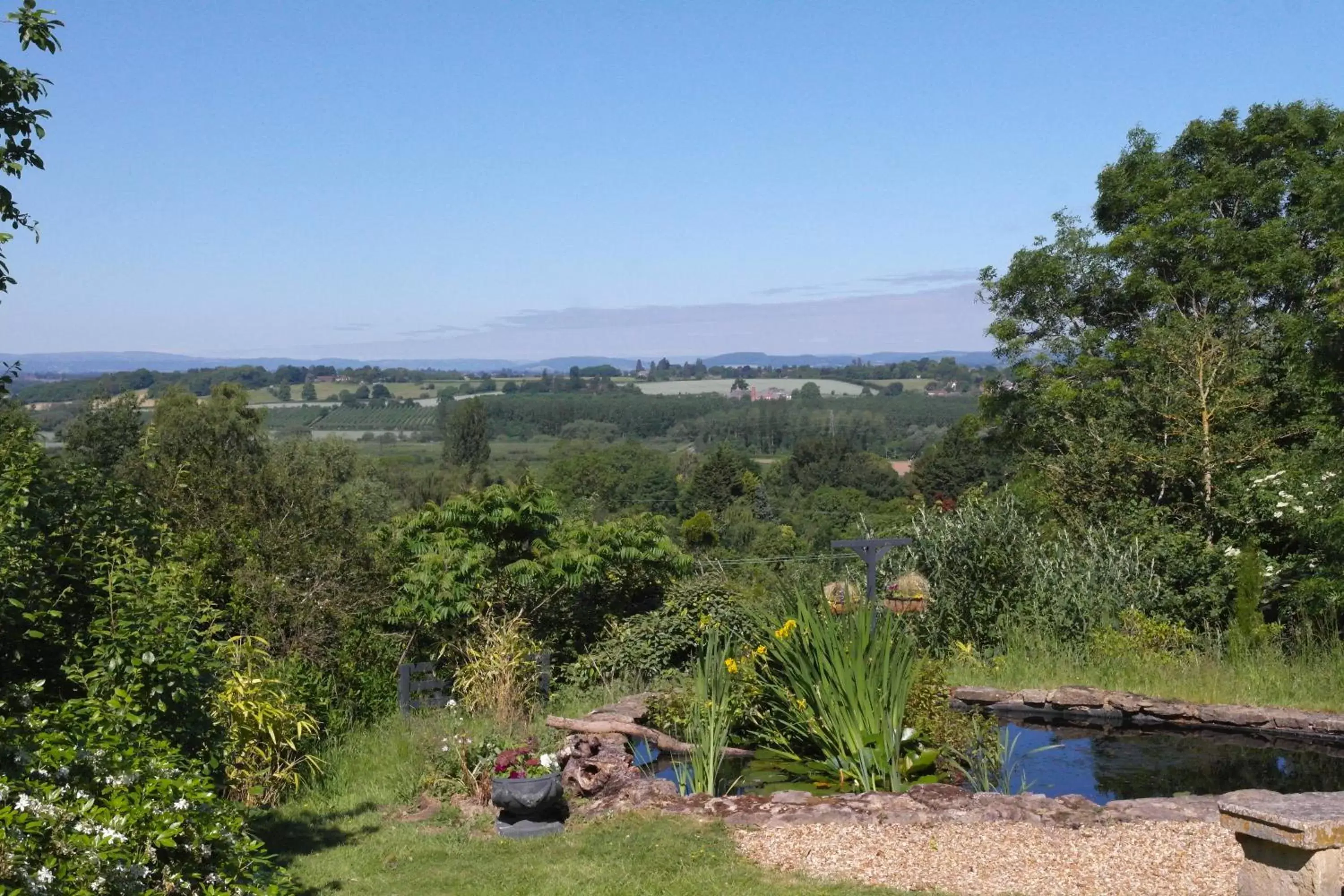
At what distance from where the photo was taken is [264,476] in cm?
1055

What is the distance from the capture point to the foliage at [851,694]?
716cm

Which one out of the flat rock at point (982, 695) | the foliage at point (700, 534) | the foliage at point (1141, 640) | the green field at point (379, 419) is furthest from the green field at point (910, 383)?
the flat rock at point (982, 695)

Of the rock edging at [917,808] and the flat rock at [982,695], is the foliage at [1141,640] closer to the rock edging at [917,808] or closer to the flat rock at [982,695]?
the flat rock at [982,695]

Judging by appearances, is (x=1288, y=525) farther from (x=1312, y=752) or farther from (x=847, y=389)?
(x=847, y=389)

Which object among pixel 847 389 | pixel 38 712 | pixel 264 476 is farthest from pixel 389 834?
pixel 847 389

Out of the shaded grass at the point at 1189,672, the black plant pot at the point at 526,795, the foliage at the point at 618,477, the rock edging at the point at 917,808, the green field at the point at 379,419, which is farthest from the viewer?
the green field at the point at 379,419

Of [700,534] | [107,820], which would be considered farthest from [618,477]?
[107,820]

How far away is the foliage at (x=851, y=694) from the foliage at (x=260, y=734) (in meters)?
3.23

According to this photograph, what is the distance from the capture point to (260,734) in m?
7.15

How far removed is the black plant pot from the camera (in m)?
6.38

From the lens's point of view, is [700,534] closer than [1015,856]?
No

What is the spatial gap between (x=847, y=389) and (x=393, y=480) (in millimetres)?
107259

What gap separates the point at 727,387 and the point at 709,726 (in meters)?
156

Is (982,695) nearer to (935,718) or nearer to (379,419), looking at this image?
(935,718)
